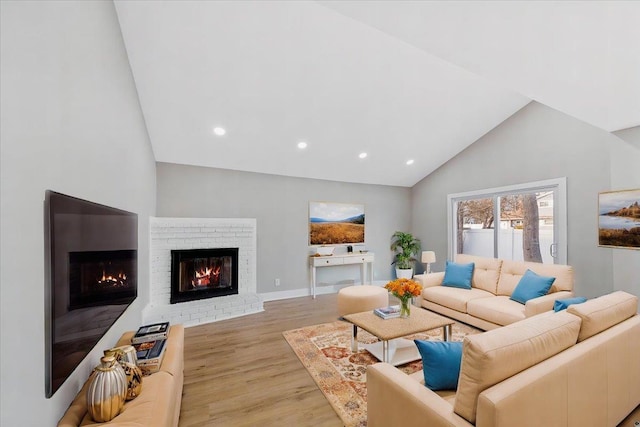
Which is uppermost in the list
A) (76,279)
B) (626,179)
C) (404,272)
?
(626,179)

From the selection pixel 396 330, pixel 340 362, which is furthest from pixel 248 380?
pixel 396 330

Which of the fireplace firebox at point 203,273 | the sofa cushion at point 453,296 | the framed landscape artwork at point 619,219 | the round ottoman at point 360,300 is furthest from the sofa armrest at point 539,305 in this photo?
the fireplace firebox at point 203,273

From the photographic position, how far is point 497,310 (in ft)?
10.5

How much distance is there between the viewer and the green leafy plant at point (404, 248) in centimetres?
622

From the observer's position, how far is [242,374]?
103 inches

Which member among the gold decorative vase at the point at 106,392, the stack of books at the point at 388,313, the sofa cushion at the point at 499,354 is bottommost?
the stack of books at the point at 388,313

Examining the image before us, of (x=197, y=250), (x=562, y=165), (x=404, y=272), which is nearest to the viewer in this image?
(x=562, y=165)

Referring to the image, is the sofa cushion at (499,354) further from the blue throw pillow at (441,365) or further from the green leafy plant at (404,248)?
the green leafy plant at (404,248)

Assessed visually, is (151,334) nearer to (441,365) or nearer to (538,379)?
(441,365)

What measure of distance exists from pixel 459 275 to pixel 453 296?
20.6 inches

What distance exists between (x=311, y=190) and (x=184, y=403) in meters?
4.04

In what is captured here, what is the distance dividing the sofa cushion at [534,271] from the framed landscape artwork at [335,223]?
281cm

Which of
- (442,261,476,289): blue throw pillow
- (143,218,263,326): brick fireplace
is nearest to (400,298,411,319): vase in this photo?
(442,261,476,289): blue throw pillow

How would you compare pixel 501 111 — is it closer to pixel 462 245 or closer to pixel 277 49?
pixel 462 245
